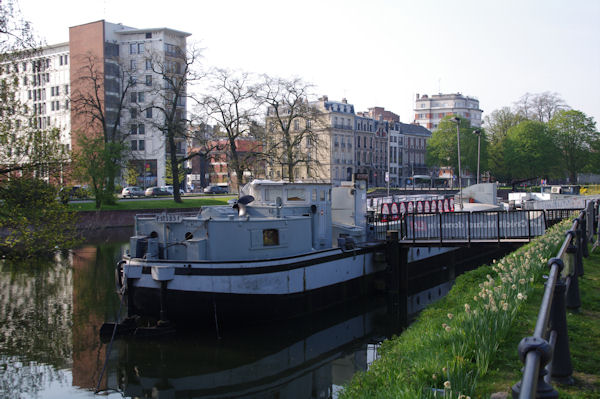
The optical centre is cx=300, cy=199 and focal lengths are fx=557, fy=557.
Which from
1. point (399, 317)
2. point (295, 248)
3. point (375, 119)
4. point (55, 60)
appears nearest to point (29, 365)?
point (295, 248)

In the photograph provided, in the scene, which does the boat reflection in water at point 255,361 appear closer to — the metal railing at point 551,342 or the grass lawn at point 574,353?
the grass lawn at point 574,353

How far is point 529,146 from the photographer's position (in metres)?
94.4

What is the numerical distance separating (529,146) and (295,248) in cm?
8318

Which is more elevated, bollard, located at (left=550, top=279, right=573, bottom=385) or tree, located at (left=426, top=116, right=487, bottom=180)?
tree, located at (left=426, top=116, right=487, bottom=180)

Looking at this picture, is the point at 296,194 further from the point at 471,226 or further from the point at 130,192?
the point at 130,192

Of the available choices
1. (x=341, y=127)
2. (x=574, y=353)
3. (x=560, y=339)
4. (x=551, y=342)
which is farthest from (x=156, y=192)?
(x=551, y=342)

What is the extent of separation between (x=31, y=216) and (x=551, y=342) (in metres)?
16.7

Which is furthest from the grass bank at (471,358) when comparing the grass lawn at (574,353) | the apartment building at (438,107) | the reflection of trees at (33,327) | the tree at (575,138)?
the apartment building at (438,107)

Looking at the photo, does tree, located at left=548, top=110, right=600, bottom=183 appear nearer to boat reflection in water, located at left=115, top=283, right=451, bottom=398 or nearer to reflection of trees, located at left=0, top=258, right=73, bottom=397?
boat reflection in water, located at left=115, top=283, right=451, bottom=398

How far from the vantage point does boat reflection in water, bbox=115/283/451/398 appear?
15352 mm

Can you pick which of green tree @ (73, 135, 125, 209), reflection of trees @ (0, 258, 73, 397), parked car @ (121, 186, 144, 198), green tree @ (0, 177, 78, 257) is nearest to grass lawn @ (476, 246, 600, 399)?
reflection of trees @ (0, 258, 73, 397)

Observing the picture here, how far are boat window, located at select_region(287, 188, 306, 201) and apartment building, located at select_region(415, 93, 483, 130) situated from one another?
14099cm

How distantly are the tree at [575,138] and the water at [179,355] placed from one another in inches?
3251

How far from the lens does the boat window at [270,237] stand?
68.5 ft
